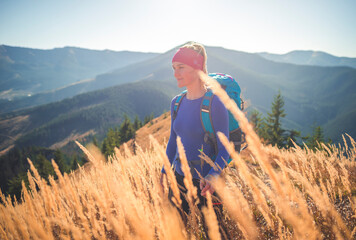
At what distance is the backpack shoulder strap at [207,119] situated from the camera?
6.15 ft

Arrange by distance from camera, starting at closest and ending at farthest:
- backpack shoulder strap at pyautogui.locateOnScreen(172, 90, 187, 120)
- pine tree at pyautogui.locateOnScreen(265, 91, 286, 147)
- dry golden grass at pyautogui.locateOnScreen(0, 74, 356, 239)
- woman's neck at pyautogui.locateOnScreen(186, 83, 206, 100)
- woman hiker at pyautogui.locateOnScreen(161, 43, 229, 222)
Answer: dry golden grass at pyautogui.locateOnScreen(0, 74, 356, 239) → woman hiker at pyautogui.locateOnScreen(161, 43, 229, 222) → woman's neck at pyautogui.locateOnScreen(186, 83, 206, 100) → backpack shoulder strap at pyautogui.locateOnScreen(172, 90, 187, 120) → pine tree at pyautogui.locateOnScreen(265, 91, 286, 147)

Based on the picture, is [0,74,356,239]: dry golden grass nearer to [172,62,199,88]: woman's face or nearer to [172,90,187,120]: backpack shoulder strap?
[172,90,187,120]: backpack shoulder strap

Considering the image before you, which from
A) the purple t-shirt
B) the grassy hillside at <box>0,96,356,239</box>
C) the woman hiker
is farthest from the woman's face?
the grassy hillside at <box>0,96,356,239</box>

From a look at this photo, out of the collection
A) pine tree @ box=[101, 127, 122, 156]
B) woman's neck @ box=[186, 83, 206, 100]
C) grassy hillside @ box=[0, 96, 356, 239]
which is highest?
woman's neck @ box=[186, 83, 206, 100]

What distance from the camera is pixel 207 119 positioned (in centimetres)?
190

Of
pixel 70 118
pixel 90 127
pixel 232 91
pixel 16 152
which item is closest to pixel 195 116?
pixel 232 91

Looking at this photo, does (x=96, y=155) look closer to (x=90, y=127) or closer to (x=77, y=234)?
(x=77, y=234)

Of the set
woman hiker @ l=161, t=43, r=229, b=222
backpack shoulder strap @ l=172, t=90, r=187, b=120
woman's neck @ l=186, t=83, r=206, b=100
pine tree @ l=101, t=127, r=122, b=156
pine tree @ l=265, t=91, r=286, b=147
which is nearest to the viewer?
woman hiker @ l=161, t=43, r=229, b=222

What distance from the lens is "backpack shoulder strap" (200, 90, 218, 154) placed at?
6.15 feet

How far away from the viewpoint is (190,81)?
80.3 inches

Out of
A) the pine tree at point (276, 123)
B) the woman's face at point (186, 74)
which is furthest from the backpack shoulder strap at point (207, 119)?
the pine tree at point (276, 123)

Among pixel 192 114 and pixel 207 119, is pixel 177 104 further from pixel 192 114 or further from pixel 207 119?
pixel 207 119

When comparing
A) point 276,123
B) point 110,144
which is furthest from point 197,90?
point 110,144

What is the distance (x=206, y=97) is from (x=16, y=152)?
98450 mm
